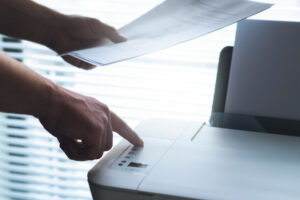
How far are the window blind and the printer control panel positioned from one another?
1.95 ft

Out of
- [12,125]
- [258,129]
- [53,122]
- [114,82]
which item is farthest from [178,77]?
[53,122]

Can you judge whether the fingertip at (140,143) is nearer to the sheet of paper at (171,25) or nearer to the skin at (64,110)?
the skin at (64,110)

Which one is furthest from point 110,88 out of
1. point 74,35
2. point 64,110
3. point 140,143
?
point 64,110

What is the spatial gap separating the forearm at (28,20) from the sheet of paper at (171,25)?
18 centimetres

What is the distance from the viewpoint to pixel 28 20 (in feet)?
2.61

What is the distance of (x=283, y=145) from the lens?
739 millimetres

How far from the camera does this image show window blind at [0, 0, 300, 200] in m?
1.30

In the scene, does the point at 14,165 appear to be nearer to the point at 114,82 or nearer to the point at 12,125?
the point at 12,125

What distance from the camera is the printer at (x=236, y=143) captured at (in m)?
0.56

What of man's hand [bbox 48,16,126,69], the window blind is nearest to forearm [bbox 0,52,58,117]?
man's hand [bbox 48,16,126,69]

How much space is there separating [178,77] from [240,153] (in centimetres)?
67

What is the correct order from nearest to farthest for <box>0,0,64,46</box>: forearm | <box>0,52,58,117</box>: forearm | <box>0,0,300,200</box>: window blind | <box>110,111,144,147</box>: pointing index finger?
1. <box>0,52,58,117</box>: forearm
2. <box>110,111,144,147</box>: pointing index finger
3. <box>0,0,64,46</box>: forearm
4. <box>0,0,300,200</box>: window blind

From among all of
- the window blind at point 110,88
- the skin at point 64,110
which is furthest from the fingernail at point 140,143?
the window blind at point 110,88

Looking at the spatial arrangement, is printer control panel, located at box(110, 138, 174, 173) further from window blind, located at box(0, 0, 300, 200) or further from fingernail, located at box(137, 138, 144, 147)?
window blind, located at box(0, 0, 300, 200)
